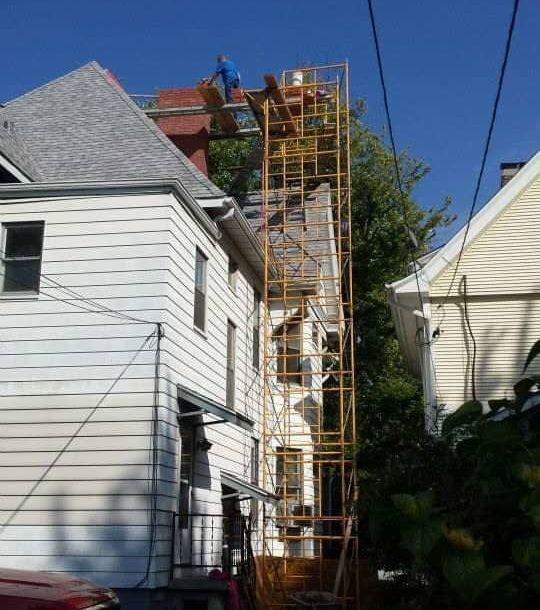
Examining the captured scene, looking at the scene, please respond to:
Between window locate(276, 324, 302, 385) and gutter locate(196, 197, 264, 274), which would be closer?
gutter locate(196, 197, 264, 274)

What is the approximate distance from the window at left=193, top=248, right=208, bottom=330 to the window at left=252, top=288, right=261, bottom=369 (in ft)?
14.6

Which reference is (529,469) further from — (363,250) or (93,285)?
(363,250)

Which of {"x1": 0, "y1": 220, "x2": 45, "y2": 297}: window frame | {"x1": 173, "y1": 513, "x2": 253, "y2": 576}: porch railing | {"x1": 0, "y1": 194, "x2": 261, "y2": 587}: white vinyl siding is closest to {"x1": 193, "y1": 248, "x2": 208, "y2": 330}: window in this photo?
{"x1": 0, "y1": 194, "x2": 261, "y2": 587}: white vinyl siding

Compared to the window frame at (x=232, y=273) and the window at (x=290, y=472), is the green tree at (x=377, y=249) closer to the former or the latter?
the window at (x=290, y=472)

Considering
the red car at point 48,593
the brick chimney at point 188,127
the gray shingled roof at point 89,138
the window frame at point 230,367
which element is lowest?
the red car at point 48,593

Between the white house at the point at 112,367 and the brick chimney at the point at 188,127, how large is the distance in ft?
16.1

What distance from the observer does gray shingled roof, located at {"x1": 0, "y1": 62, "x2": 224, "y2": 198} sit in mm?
14562

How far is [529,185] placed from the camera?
56.8 ft

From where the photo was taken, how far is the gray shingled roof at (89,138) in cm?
1456

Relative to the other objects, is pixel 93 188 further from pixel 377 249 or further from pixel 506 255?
pixel 377 249

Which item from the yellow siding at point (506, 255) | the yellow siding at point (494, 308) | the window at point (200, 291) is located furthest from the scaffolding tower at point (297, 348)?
the window at point (200, 291)

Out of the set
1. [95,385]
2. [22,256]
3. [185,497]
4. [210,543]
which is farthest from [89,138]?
[210,543]

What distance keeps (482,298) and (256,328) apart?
548 cm

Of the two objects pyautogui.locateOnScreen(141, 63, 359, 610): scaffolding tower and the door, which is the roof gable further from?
the door
